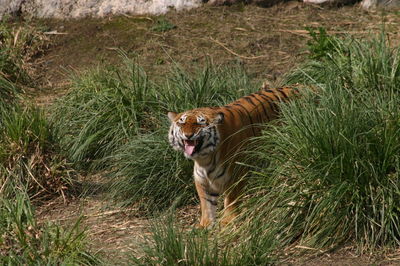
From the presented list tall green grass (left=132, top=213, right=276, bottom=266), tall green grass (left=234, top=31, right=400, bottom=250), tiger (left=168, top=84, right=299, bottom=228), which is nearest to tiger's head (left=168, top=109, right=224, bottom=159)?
tiger (left=168, top=84, right=299, bottom=228)

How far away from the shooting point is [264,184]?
5781mm

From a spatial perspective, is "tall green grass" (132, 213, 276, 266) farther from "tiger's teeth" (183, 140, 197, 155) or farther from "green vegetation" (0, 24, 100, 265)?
"tiger's teeth" (183, 140, 197, 155)

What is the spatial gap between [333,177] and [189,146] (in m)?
1.12

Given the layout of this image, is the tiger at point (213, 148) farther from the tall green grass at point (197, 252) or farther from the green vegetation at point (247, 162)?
the tall green grass at point (197, 252)

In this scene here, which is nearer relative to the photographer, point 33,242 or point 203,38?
point 33,242

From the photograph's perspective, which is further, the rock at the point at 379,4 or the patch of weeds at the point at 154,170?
the rock at the point at 379,4

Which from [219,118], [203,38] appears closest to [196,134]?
[219,118]

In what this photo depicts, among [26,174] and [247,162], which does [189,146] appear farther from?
[26,174]

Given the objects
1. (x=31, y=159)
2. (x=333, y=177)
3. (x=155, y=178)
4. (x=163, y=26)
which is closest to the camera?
(x=333, y=177)

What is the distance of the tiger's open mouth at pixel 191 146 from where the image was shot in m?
5.94

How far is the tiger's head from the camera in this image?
5938 mm

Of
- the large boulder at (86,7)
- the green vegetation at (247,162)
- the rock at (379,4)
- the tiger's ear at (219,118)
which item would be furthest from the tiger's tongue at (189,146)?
the large boulder at (86,7)

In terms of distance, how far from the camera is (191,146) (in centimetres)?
595

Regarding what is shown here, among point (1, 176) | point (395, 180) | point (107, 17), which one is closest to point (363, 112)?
point (395, 180)
